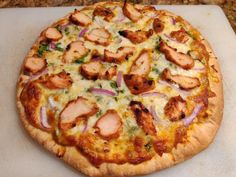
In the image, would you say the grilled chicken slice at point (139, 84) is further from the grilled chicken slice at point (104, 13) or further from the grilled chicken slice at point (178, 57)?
the grilled chicken slice at point (104, 13)

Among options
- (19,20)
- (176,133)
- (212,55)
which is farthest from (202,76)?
(19,20)

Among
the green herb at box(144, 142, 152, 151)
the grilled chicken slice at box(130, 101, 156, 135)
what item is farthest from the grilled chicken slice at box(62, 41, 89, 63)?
the green herb at box(144, 142, 152, 151)

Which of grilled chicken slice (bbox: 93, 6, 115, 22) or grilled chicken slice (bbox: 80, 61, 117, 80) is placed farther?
grilled chicken slice (bbox: 93, 6, 115, 22)

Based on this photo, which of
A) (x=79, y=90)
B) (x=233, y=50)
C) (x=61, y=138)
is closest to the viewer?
(x=61, y=138)

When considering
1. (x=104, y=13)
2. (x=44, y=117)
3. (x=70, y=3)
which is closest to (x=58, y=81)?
(x=44, y=117)

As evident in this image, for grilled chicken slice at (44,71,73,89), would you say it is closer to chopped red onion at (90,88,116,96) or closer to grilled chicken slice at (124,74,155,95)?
chopped red onion at (90,88,116,96)

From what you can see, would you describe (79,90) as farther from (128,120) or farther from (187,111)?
(187,111)

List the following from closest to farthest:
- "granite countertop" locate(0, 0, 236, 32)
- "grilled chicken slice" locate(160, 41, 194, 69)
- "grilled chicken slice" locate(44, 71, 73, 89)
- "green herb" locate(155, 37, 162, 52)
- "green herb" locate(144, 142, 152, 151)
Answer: "green herb" locate(144, 142, 152, 151), "grilled chicken slice" locate(44, 71, 73, 89), "grilled chicken slice" locate(160, 41, 194, 69), "green herb" locate(155, 37, 162, 52), "granite countertop" locate(0, 0, 236, 32)
